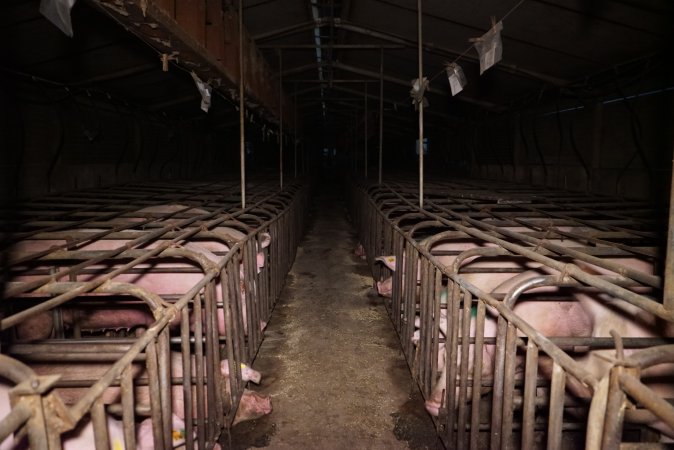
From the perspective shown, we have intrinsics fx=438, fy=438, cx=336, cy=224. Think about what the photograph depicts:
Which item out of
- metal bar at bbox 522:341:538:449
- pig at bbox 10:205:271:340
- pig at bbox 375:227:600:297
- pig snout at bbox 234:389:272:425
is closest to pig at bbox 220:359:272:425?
pig snout at bbox 234:389:272:425

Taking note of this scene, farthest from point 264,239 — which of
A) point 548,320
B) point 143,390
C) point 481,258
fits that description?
point 548,320

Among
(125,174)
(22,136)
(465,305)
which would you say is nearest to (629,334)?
(465,305)

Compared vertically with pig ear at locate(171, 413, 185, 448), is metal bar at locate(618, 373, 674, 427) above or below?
above

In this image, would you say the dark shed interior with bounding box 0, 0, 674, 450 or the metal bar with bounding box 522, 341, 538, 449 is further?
the dark shed interior with bounding box 0, 0, 674, 450

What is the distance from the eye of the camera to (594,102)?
7418 mm

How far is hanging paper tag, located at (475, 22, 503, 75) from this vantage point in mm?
3787

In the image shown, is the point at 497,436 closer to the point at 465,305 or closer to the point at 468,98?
the point at 465,305

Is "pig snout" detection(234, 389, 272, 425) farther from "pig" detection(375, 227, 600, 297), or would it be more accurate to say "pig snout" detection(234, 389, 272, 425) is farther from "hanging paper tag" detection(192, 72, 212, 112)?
"hanging paper tag" detection(192, 72, 212, 112)

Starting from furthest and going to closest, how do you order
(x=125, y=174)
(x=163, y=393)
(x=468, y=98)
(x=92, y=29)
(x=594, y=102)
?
(x=468, y=98), (x=125, y=174), (x=594, y=102), (x=92, y=29), (x=163, y=393)

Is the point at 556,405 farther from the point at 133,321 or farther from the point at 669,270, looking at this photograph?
the point at 133,321

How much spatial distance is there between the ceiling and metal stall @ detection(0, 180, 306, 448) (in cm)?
201

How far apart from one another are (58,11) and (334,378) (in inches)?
129

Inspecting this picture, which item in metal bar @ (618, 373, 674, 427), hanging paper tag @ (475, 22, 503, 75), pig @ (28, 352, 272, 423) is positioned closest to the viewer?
metal bar @ (618, 373, 674, 427)

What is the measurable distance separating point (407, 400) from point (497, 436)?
1571mm
